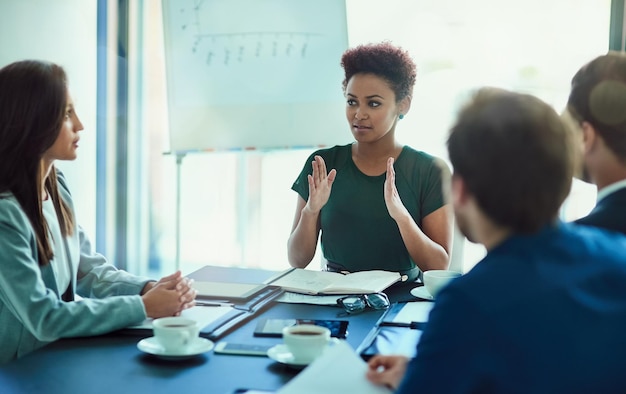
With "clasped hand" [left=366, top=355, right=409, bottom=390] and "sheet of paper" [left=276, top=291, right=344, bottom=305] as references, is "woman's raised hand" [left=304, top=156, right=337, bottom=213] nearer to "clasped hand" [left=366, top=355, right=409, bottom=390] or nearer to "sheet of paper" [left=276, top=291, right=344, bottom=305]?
"sheet of paper" [left=276, top=291, right=344, bottom=305]

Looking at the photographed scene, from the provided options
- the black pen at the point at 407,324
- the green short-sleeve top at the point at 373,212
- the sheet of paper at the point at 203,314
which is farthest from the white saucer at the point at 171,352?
the green short-sleeve top at the point at 373,212

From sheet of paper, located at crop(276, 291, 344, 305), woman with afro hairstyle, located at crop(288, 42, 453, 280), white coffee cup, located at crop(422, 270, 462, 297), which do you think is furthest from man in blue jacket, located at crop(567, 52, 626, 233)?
woman with afro hairstyle, located at crop(288, 42, 453, 280)

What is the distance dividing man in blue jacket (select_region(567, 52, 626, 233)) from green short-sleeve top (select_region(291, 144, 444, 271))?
75cm

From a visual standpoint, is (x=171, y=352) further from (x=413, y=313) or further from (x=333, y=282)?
(x=333, y=282)

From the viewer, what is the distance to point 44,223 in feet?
4.64

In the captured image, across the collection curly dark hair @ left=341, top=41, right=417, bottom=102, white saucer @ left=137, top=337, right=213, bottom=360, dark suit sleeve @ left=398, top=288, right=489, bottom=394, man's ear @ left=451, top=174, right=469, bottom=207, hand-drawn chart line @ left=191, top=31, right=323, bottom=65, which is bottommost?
white saucer @ left=137, top=337, right=213, bottom=360

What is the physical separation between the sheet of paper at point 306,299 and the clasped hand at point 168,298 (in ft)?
0.82

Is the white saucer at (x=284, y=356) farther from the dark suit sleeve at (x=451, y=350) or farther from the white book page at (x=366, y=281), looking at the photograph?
the white book page at (x=366, y=281)

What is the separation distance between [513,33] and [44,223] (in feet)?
7.01

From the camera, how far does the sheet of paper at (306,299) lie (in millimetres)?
1541

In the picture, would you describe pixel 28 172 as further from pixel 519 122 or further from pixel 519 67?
pixel 519 67

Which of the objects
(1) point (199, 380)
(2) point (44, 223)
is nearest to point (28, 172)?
(2) point (44, 223)

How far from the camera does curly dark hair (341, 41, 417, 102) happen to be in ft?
7.39

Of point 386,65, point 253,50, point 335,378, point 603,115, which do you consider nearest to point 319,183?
point 386,65
